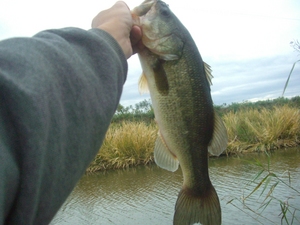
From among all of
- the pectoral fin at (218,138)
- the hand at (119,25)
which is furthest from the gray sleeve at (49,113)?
the pectoral fin at (218,138)

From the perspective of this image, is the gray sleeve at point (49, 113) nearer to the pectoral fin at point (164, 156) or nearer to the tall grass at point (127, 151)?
the pectoral fin at point (164, 156)

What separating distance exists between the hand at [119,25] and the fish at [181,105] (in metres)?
0.19

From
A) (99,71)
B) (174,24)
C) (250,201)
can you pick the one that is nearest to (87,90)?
(99,71)

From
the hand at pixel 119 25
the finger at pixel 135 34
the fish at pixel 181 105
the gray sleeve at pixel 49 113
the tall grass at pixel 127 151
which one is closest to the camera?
the gray sleeve at pixel 49 113

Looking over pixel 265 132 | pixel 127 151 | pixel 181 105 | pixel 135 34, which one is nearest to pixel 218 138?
pixel 181 105

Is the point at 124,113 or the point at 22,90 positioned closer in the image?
the point at 22,90

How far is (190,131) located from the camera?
1942mm

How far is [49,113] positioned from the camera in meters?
0.74

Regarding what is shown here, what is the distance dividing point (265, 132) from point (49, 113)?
11.0 metres

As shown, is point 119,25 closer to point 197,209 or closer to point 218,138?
point 218,138

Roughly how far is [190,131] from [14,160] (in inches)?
54.0

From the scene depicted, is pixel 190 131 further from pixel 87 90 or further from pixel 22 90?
pixel 22 90

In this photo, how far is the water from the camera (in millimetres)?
4824

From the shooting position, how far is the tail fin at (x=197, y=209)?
6.48 ft
